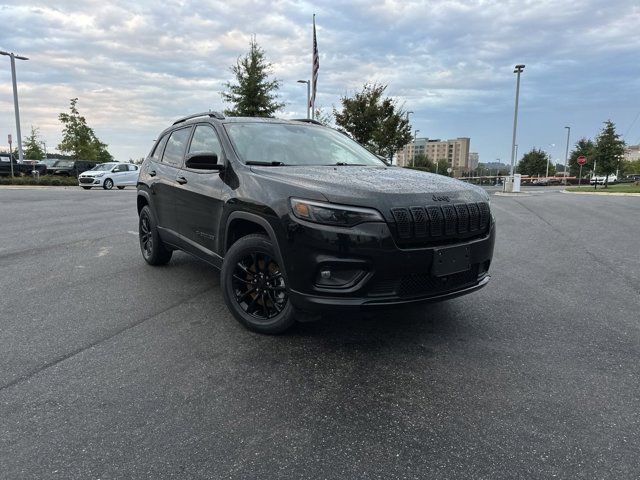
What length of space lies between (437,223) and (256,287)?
146cm

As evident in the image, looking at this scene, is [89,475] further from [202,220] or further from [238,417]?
[202,220]

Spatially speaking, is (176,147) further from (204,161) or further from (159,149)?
(204,161)

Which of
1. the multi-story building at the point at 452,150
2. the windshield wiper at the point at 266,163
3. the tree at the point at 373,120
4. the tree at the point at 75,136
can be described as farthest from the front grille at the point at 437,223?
the multi-story building at the point at 452,150

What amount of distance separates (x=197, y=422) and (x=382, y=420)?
1.00 m

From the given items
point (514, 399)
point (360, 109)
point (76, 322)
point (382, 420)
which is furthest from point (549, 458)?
point (360, 109)

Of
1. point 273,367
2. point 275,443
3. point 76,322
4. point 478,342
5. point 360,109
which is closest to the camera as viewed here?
point 275,443

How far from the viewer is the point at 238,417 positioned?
8.37ft

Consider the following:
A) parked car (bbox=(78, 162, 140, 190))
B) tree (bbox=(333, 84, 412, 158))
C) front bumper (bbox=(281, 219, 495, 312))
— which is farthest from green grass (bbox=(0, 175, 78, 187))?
front bumper (bbox=(281, 219, 495, 312))

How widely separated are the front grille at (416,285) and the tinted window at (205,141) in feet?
6.57

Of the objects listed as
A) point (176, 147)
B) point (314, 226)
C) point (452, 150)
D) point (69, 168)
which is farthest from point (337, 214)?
point (452, 150)

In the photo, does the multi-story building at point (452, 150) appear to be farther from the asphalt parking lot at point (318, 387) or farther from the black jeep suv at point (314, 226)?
the asphalt parking lot at point (318, 387)

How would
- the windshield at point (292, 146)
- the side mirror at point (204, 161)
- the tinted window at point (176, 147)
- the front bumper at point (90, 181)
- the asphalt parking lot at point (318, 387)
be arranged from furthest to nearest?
the front bumper at point (90, 181)
the tinted window at point (176, 147)
the windshield at point (292, 146)
the side mirror at point (204, 161)
the asphalt parking lot at point (318, 387)

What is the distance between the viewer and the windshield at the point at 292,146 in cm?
414

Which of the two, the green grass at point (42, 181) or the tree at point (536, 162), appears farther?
the tree at point (536, 162)
